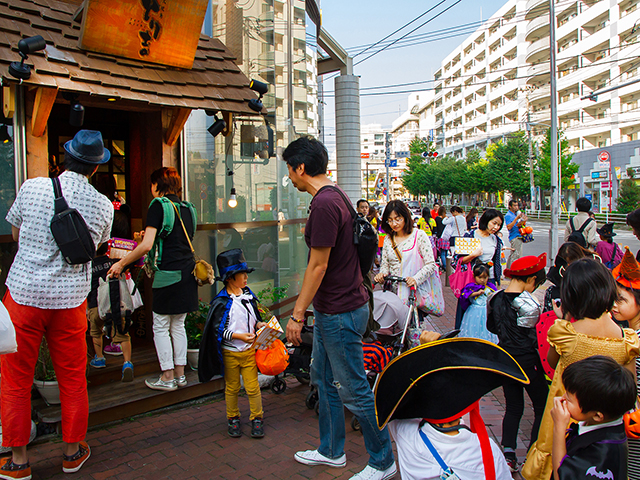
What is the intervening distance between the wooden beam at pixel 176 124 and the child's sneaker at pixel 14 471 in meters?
3.35

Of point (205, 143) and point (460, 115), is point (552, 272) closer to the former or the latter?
point (205, 143)

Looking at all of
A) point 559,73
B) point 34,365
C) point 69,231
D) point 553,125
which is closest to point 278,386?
point 34,365

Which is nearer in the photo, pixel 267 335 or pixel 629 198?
pixel 267 335

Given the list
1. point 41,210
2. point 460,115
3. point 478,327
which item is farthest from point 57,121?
point 460,115

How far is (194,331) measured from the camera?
211 inches

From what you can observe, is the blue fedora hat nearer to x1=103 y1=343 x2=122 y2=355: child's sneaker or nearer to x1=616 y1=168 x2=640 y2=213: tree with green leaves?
x1=103 y1=343 x2=122 y2=355: child's sneaker

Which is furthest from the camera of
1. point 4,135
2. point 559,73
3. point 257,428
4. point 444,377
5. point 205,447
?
point 559,73

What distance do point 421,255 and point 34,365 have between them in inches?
144

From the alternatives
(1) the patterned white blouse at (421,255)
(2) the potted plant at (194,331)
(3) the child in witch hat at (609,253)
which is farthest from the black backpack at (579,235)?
(2) the potted plant at (194,331)

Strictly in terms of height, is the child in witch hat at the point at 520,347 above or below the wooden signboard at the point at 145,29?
below

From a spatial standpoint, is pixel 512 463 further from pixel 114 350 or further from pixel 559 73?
pixel 559 73

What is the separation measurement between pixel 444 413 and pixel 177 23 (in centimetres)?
425

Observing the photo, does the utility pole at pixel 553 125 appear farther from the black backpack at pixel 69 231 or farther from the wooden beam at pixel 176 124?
the black backpack at pixel 69 231

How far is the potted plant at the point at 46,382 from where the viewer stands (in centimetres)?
408
